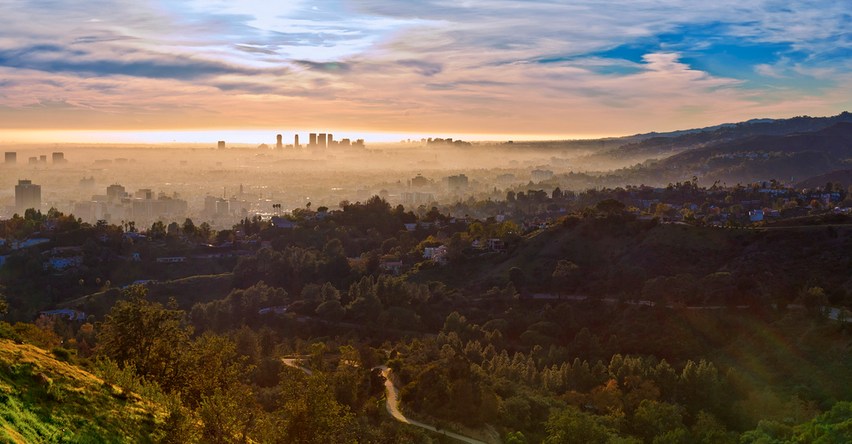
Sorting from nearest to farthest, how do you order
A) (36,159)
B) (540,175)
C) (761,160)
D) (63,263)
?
(63,263)
(761,160)
(36,159)
(540,175)

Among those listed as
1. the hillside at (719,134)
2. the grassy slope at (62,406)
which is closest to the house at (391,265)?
the grassy slope at (62,406)

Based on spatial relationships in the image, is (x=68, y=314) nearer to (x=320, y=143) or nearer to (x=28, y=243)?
(x=28, y=243)

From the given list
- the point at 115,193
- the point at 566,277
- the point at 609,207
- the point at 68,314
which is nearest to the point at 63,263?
the point at 68,314

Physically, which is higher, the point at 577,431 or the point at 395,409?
the point at 577,431

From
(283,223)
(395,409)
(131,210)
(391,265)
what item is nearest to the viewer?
(395,409)

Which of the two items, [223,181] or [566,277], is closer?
[566,277]

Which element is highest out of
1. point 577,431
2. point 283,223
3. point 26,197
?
point 26,197

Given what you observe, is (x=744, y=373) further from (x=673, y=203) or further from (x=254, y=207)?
(x=254, y=207)

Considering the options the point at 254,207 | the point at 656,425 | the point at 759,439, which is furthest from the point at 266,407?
the point at 254,207

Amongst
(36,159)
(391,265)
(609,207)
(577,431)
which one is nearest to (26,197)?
Answer: (36,159)
